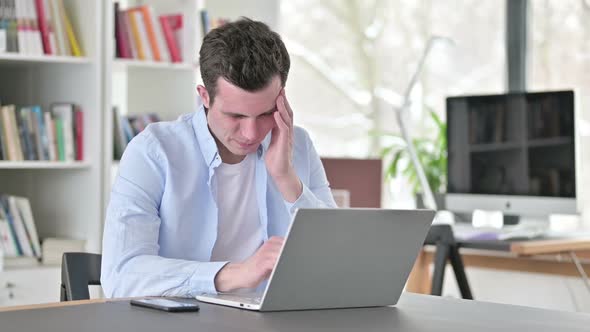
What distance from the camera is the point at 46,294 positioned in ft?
11.8

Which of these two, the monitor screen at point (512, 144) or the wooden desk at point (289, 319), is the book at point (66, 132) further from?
the wooden desk at point (289, 319)

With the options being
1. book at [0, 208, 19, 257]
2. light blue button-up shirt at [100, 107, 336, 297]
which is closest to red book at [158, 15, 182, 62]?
book at [0, 208, 19, 257]

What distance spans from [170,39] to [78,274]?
2.02 metres

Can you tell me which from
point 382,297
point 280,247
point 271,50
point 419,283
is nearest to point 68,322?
point 280,247

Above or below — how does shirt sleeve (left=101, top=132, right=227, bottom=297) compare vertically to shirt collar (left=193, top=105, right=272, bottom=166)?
below

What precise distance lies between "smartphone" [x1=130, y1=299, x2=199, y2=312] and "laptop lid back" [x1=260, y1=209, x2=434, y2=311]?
0.41ft

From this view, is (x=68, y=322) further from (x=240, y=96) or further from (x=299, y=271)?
(x=240, y=96)

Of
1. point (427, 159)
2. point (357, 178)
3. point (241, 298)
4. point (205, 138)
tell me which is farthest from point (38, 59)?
point (241, 298)

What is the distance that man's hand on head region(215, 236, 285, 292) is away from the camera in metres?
1.69

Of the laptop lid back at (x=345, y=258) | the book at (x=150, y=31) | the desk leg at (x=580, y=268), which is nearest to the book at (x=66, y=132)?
the book at (x=150, y=31)

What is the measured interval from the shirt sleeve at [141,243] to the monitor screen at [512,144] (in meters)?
2.09

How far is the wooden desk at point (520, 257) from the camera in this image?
343 cm

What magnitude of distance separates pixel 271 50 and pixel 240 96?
12cm

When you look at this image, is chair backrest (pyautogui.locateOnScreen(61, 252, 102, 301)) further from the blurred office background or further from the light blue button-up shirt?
the blurred office background
